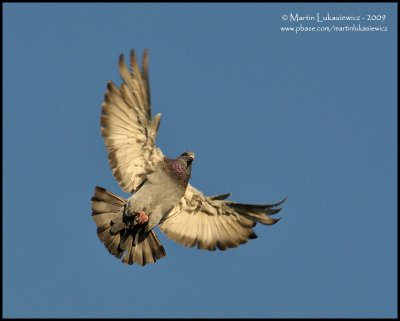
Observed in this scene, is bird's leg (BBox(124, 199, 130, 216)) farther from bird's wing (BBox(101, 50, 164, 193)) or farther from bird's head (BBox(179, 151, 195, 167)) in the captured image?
bird's head (BBox(179, 151, 195, 167))

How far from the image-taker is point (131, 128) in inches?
734

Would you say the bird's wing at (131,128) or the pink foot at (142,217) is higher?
the bird's wing at (131,128)

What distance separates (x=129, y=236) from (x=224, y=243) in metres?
2.23

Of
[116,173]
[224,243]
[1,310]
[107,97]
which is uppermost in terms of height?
[107,97]

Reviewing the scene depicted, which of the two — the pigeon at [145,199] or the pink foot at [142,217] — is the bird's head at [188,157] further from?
the pink foot at [142,217]

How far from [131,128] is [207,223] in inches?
124

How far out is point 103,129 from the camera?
60.7ft

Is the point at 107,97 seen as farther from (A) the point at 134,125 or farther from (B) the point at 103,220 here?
(B) the point at 103,220

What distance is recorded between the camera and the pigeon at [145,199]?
18281 millimetres

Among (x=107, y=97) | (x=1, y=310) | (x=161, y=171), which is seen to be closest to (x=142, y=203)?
(x=161, y=171)

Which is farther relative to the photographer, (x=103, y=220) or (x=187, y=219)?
(x=187, y=219)

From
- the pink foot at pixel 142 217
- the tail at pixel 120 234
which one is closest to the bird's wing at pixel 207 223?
the tail at pixel 120 234

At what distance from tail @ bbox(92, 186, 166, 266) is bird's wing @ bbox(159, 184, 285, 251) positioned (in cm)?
66

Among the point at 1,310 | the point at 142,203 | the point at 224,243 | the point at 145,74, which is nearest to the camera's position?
the point at 145,74
